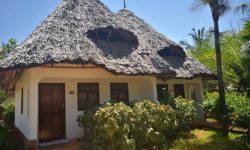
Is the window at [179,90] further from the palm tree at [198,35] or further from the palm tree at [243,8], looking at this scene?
the palm tree at [198,35]

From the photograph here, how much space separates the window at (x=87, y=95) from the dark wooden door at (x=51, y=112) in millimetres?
728

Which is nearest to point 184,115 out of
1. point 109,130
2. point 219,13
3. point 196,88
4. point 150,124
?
point 150,124

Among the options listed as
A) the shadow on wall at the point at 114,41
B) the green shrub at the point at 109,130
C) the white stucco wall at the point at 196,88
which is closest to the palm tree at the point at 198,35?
the white stucco wall at the point at 196,88

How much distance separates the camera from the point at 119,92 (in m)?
11.1

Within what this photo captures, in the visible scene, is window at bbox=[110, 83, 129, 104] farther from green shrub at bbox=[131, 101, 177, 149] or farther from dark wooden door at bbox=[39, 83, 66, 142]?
green shrub at bbox=[131, 101, 177, 149]

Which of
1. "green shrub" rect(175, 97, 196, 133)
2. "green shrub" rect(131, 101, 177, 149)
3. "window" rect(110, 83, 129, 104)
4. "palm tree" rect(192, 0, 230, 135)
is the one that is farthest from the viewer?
"window" rect(110, 83, 129, 104)

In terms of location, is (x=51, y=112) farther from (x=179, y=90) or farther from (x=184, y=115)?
(x=179, y=90)

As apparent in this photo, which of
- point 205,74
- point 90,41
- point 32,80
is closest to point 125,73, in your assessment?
point 90,41

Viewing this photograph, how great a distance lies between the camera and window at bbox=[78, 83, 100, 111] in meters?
9.96

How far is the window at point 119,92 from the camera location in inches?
428

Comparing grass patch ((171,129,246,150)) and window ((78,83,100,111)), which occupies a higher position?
window ((78,83,100,111))

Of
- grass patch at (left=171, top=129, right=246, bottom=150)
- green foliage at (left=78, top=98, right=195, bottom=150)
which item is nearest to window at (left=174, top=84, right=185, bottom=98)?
grass patch at (left=171, top=129, right=246, bottom=150)

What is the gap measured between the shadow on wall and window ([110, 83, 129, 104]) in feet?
5.48

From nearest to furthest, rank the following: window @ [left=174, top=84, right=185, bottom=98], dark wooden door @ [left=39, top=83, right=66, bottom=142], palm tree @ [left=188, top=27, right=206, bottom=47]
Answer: dark wooden door @ [left=39, top=83, right=66, bottom=142]
window @ [left=174, top=84, right=185, bottom=98]
palm tree @ [left=188, top=27, right=206, bottom=47]
